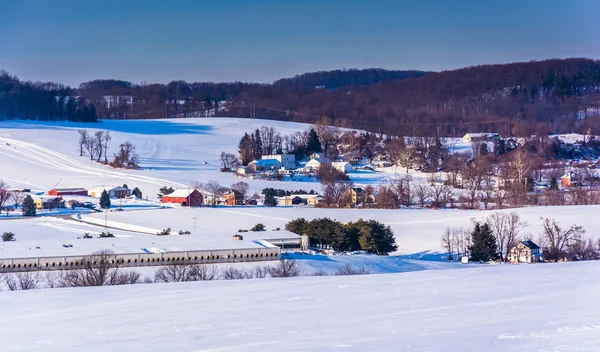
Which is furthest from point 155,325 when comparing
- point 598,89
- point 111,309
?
point 598,89

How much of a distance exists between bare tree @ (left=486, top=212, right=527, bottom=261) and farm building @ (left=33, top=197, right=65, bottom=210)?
40.9 ft

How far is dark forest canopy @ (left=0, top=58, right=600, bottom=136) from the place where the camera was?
4769cm

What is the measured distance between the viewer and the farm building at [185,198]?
77.2ft

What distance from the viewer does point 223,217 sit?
2033 centimetres

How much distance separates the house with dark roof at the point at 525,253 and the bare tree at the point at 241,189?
37.1ft

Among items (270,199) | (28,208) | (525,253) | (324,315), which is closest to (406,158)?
(270,199)

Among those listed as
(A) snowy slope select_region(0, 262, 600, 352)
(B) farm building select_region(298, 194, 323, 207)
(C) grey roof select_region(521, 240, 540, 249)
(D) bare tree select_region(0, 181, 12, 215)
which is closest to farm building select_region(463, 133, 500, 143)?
(B) farm building select_region(298, 194, 323, 207)

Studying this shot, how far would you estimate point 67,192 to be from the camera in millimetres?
26172

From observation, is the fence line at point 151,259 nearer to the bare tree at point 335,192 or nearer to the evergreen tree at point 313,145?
the bare tree at point 335,192

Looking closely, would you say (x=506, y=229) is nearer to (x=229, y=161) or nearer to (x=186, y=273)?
(x=186, y=273)

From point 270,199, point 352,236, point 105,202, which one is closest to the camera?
point 352,236

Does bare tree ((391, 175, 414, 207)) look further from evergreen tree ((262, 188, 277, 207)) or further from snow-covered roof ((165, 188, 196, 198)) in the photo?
snow-covered roof ((165, 188, 196, 198))

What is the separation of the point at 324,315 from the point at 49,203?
19168 mm

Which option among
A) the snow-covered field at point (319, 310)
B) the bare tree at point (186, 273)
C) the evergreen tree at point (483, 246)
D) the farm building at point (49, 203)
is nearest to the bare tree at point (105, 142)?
the farm building at point (49, 203)
